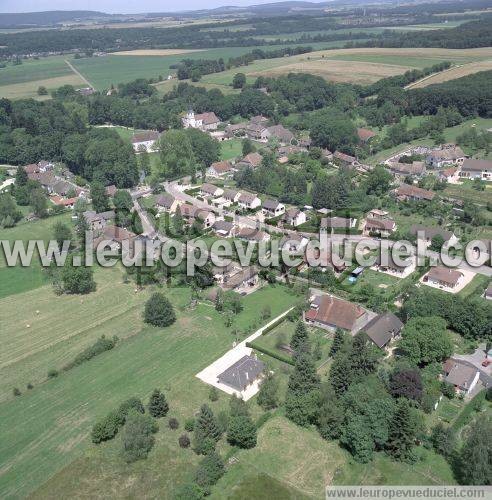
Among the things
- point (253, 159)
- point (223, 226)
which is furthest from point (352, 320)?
point (253, 159)

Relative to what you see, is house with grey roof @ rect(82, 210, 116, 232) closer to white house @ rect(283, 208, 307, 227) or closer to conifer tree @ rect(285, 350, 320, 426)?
white house @ rect(283, 208, 307, 227)

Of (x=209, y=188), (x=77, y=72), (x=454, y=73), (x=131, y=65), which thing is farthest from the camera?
(x=131, y=65)

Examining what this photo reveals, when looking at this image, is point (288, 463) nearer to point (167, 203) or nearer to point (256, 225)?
point (256, 225)

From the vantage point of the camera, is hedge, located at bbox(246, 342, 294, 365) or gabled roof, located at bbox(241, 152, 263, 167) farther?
gabled roof, located at bbox(241, 152, 263, 167)

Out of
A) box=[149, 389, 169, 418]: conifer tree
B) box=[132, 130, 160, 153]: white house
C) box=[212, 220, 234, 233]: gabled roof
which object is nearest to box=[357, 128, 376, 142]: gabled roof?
box=[132, 130, 160, 153]: white house

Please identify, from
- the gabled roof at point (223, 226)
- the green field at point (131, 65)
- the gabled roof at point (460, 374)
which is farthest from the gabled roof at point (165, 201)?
the green field at point (131, 65)

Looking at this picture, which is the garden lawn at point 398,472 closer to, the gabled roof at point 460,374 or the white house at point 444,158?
the gabled roof at point 460,374
